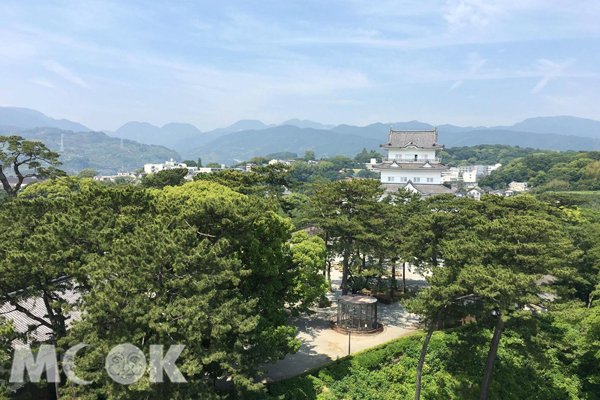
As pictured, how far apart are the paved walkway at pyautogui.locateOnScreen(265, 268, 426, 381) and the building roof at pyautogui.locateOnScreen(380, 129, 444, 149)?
27.3 m

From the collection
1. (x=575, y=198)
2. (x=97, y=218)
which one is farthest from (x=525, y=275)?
(x=575, y=198)

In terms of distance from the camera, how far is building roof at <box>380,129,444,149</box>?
44719 millimetres

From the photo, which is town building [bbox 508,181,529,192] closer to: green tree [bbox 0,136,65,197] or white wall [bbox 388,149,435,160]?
white wall [bbox 388,149,435,160]

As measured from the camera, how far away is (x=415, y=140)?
45.4 m

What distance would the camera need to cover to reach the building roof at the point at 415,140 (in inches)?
1761

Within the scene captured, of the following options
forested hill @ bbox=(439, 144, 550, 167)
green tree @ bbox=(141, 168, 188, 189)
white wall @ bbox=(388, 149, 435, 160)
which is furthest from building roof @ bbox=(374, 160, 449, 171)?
forested hill @ bbox=(439, 144, 550, 167)

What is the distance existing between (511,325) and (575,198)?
89.9 ft

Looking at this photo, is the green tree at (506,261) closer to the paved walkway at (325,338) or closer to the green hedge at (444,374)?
the green hedge at (444,374)

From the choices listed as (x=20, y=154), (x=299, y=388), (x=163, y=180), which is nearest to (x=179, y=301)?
(x=299, y=388)

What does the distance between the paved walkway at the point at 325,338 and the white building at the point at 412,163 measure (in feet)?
77.1

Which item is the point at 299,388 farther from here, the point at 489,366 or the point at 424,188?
the point at 424,188

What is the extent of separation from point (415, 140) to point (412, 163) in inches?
135

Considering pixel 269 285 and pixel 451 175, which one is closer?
pixel 269 285

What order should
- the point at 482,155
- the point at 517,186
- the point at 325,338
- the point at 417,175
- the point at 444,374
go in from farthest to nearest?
1. the point at 482,155
2. the point at 517,186
3. the point at 417,175
4. the point at 325,338
5. the point at 444,374
